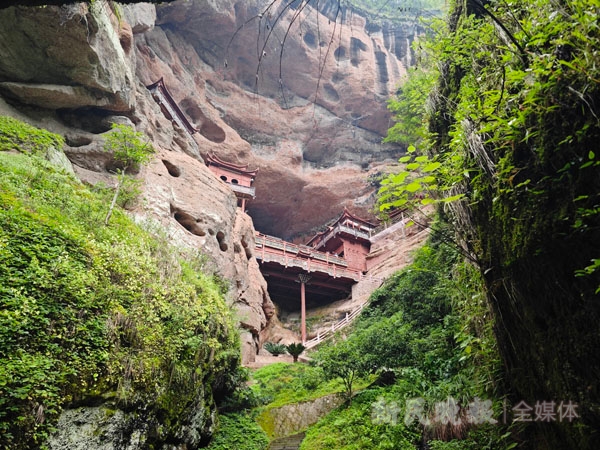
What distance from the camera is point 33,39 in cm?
1109

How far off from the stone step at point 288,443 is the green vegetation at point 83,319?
6.22 feet

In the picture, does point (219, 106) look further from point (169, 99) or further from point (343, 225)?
point (343, 225)

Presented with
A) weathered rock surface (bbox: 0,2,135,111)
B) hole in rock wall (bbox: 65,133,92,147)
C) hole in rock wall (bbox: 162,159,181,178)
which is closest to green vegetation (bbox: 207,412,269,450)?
hole in rock wall (bbox: 162,159,181,178)

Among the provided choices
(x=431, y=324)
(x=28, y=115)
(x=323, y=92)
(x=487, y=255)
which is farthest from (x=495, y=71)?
(x=323, y=92)

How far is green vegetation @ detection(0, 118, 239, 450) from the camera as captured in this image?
3.88 m

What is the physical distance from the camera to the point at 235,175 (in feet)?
85.6

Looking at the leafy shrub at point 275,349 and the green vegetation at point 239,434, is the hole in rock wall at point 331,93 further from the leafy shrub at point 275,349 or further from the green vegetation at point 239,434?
the green vegetation at point 239,434

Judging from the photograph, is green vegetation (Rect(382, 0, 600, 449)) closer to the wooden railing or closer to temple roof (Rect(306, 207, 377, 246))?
the wooden railing

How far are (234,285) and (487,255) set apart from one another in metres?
12.6

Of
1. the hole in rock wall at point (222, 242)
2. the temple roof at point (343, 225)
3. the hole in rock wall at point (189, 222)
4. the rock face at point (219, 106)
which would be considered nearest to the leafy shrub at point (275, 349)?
the rock face at point (219, 106)

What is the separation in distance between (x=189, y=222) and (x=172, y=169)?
10.0 feet

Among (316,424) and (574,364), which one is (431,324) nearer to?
(316,424)

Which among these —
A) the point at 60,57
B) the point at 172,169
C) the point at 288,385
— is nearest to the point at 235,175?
the point at 172,169

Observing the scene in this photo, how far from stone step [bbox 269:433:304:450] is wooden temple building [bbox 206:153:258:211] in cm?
1754
